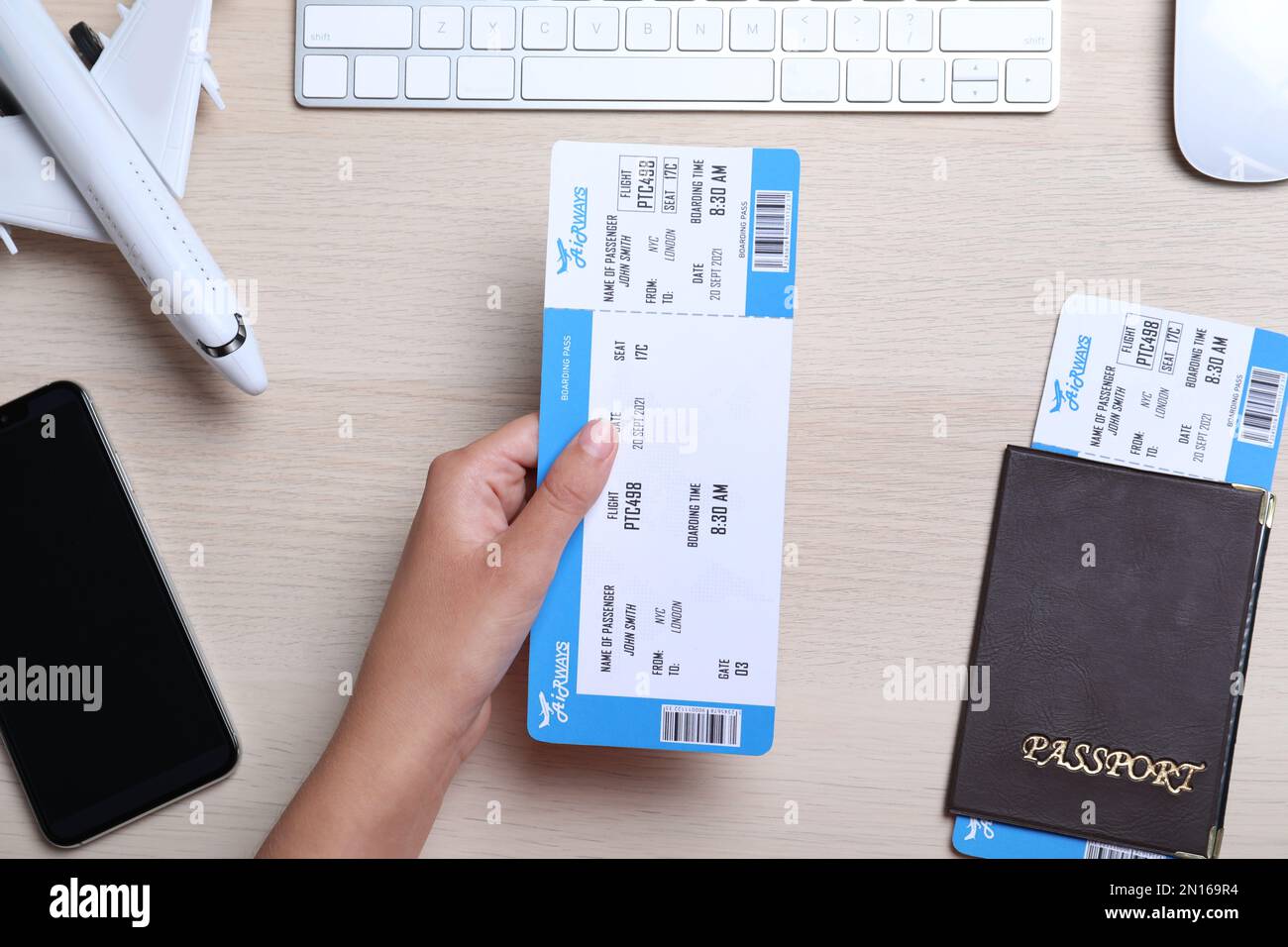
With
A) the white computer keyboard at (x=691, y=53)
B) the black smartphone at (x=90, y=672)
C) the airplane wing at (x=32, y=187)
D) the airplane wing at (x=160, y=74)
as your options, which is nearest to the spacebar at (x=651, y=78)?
the white computer keyboard at (x=691, y=53)

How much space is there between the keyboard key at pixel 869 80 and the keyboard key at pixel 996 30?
0.04 metres

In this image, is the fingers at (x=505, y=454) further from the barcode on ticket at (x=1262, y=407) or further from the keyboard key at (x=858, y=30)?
the barcode on ticket at (x=1262, y=407)

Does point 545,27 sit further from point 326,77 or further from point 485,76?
point 326,77

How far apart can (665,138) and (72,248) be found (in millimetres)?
Answer: 468

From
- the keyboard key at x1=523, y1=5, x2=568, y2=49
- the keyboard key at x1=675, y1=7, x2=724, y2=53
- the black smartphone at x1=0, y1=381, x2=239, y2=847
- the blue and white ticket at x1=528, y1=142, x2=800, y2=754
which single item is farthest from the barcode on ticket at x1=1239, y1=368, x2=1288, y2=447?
the black smartphone at x1=0, y1=381, x2=239, y2=847

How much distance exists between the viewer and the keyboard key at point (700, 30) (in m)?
0.68

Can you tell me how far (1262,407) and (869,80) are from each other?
38cm

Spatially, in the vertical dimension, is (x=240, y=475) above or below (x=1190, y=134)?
→ below

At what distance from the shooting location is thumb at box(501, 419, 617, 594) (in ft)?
1.98

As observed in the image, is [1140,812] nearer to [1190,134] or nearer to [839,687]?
[839,687]

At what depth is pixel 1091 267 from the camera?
2.28ft
